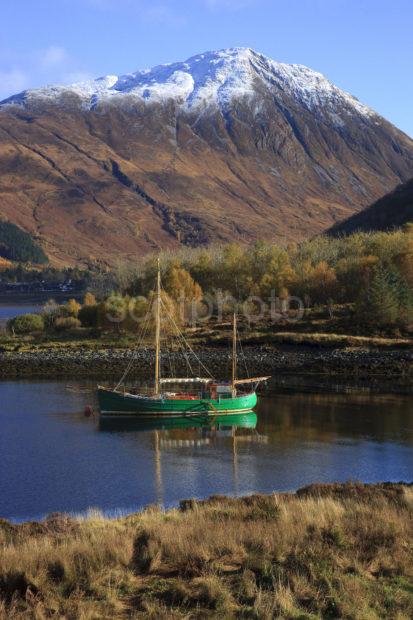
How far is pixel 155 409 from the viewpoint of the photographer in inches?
1982

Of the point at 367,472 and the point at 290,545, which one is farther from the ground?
the point at 290,545

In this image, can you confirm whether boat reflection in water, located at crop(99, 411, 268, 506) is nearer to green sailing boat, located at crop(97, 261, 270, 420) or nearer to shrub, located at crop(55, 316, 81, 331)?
green sailing boat, located at crop(97, 261, 270, 420)

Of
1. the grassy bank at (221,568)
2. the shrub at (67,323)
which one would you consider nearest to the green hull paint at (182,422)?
the grassy bank at (221,568)

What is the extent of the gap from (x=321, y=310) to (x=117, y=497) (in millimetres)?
62155

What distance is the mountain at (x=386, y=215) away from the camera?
14538cm

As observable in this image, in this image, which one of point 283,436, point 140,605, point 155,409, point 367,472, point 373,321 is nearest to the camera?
point 140,605

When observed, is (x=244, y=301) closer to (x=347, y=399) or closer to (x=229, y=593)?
(x=347, y=399)

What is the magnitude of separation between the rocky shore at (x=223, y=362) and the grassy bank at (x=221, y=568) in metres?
49.6

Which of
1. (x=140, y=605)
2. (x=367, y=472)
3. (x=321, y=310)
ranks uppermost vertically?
(x=321, y=310)

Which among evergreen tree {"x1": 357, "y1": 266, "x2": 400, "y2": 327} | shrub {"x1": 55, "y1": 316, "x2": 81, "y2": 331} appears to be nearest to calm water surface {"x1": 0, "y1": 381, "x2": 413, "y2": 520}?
evergreen tree {"x1": 357, "y1": 266, "x2": 400, "y2": 327}

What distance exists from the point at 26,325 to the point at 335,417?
5158 cm

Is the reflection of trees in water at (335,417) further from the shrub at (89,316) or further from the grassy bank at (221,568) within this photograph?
the shrub at (89,316)

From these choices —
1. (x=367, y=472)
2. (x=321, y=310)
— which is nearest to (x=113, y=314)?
(x=321, y=310)

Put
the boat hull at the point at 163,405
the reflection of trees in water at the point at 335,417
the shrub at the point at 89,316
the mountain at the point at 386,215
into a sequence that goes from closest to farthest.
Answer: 1. the reflection of trees in water at the point at 335,417
2. the boat hull at the point at 163,405
3. the shrub at the point at 89,316
4. the mountain at the point at 386,215
